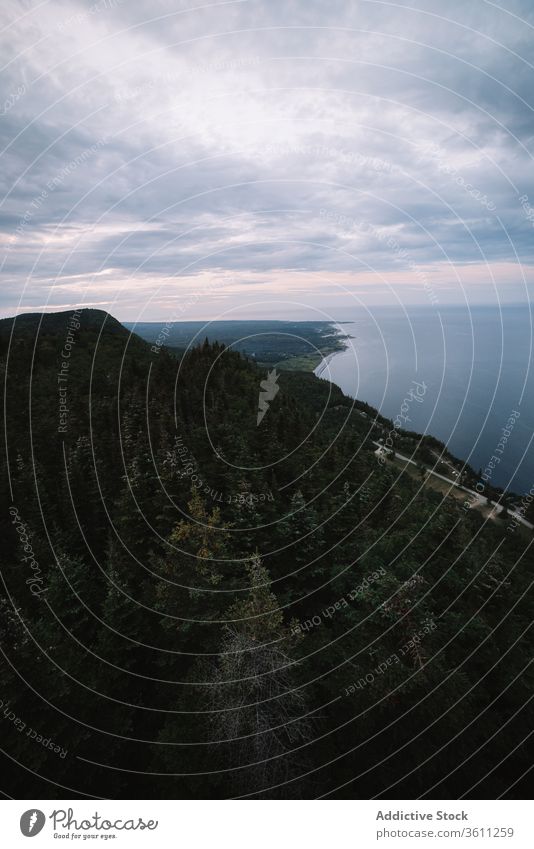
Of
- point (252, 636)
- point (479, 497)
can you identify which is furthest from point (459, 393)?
point (252, 636)

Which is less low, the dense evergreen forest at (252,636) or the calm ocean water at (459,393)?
the calm ocean water at (459,393)
